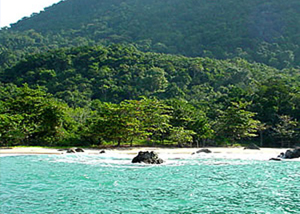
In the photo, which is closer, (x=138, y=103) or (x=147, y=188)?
(x=147, y=188)

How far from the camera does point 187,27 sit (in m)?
144

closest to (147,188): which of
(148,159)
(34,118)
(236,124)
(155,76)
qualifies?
(148,159)

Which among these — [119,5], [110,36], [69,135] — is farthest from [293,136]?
[119,5]

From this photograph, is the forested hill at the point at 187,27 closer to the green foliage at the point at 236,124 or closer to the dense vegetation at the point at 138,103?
the dense vegetation at the point at 138,103

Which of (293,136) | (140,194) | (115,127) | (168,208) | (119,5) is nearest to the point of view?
(168,208)

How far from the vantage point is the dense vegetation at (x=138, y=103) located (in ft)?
99.6

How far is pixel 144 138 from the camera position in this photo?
108 feet

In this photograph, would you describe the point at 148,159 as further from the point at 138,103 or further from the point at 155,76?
the point at 155,76

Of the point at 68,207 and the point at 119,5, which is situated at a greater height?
the point at 119,5

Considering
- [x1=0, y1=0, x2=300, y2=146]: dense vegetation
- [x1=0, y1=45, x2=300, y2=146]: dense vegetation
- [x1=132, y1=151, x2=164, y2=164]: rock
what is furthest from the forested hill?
[x1=132, y1=151, x2=164, y2=164]: rock

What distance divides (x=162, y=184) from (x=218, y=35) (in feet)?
400

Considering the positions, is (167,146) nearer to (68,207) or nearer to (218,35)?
(68,207)

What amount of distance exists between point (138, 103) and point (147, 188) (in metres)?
18.7

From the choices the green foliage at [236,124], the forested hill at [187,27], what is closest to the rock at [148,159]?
the green foliage at [236,124]
